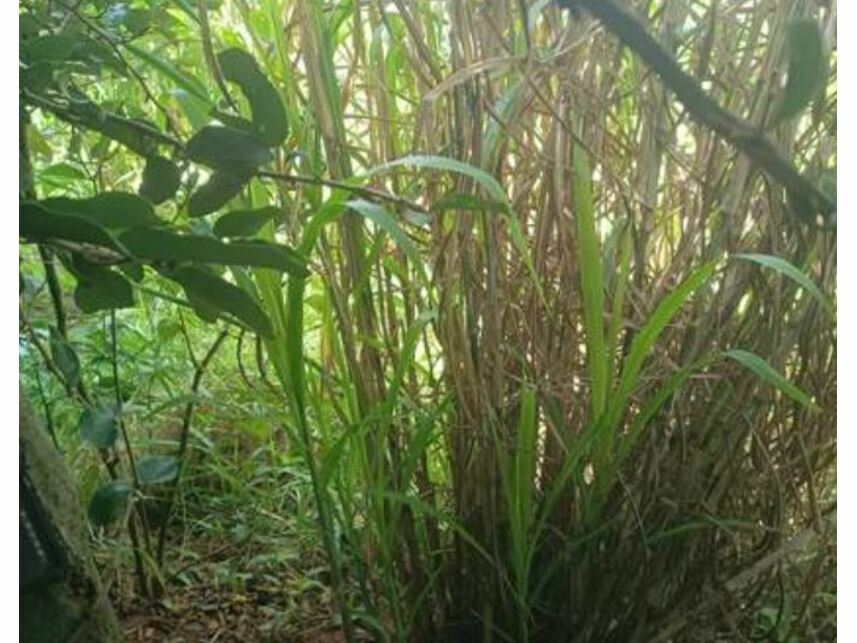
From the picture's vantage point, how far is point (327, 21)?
71 centimetres

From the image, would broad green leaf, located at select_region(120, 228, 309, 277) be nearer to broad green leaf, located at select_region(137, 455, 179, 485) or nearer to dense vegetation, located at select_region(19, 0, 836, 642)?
dense vegetation, located at select_region(19, 0, 836, 642)

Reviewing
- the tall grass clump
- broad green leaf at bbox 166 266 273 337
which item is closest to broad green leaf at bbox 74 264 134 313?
broad green leaf at bbox 166 266 273 337

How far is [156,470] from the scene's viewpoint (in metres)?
0.77

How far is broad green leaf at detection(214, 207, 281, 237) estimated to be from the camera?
1.54 feet

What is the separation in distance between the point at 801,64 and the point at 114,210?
0.27 metres

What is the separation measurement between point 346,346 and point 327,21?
0.71 ft

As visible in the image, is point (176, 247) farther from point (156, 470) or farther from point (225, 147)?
point (156, 470)

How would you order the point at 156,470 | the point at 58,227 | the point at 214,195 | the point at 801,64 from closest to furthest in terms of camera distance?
the point at 801,64 → the point at 58,227 → the point at 214,195 → the point at 156,470

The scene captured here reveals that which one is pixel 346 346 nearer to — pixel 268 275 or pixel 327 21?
pixel 268 275

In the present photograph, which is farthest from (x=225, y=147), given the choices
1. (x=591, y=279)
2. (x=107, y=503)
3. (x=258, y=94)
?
(x=107, y=503)

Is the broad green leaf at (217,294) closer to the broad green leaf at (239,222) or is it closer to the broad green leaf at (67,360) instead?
the broad green leaf at (239,222)

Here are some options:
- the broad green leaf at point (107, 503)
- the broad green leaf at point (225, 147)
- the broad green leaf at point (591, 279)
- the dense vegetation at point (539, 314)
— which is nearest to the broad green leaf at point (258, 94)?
the broad green leaf at point (225, 147)

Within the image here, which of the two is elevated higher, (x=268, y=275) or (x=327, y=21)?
(x=327, y=21)

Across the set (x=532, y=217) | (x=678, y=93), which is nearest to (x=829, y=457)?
(x=532, y=217)
